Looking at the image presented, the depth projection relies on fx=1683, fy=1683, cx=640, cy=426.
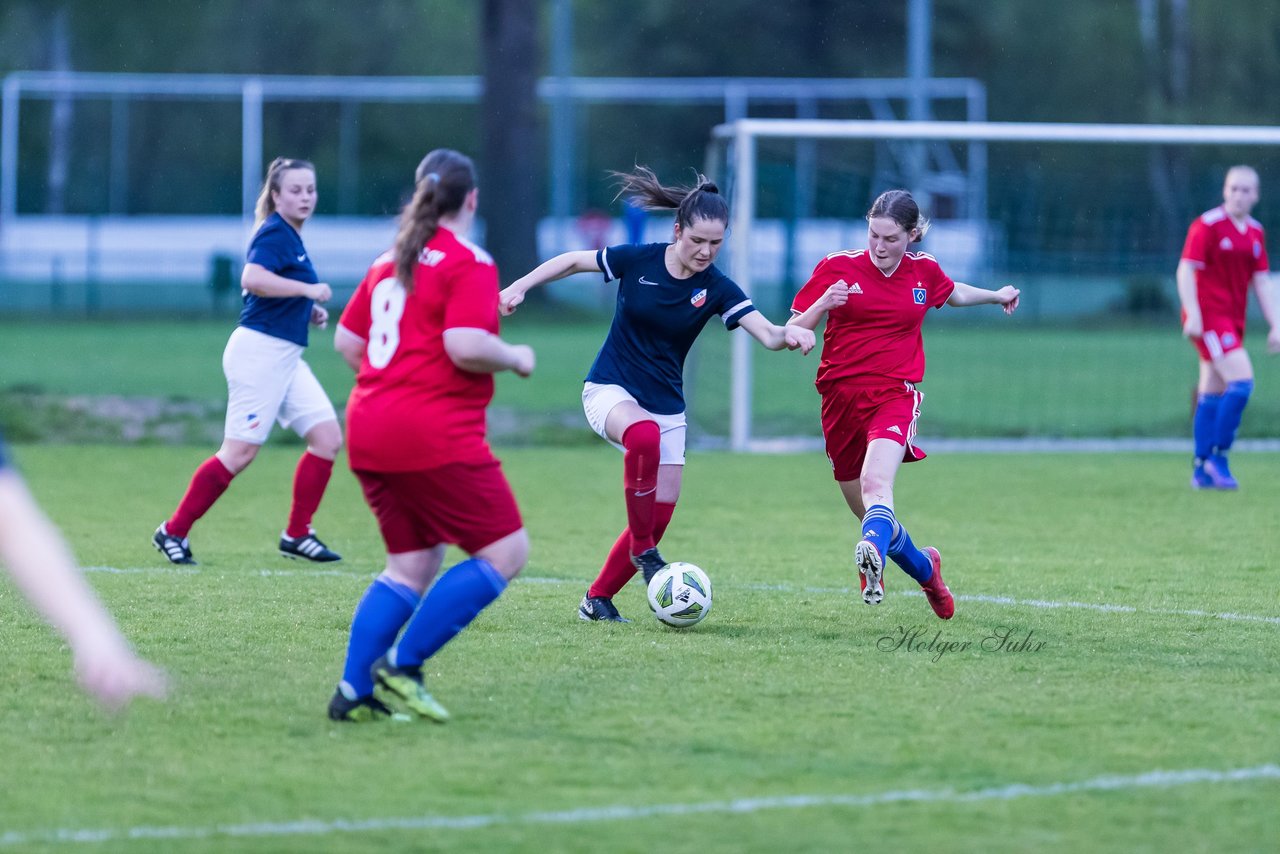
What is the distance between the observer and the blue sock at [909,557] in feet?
20.7

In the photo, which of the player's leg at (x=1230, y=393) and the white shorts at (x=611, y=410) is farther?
the player's leg at (x=1230, y=393)

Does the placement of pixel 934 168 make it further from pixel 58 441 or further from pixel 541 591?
pixel 541 591

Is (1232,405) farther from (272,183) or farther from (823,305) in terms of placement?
(272,183)

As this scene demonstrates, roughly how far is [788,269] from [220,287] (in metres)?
11.8

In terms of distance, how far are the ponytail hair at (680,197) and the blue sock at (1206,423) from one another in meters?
5.49

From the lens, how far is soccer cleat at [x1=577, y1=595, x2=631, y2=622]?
6.62 m

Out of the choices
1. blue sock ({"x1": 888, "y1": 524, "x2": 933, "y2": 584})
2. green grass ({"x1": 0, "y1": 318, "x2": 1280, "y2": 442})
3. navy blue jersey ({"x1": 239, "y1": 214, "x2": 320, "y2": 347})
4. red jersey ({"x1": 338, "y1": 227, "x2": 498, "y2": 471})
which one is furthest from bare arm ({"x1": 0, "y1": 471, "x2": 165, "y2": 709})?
green grass ({"x1": 0, "y1": 318, "x2": 1280, "y2": 442})

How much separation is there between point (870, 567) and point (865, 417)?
2.86 feet

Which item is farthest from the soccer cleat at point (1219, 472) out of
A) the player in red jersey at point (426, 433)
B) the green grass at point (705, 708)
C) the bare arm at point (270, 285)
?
the player in red jersey at point (426, 433)

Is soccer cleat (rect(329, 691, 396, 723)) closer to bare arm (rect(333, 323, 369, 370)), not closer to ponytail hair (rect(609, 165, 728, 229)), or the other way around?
bare arm (rect(333, 323, 369, 370))

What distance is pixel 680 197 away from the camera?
6664 millimetres

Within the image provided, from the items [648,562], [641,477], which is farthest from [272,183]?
[648,562]

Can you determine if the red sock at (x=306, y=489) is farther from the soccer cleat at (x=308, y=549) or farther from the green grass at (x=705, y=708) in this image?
the green grass at (x=705, y=708)

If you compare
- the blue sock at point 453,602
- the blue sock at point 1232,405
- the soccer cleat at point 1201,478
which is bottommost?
the soccer cleat at point 1201,478
